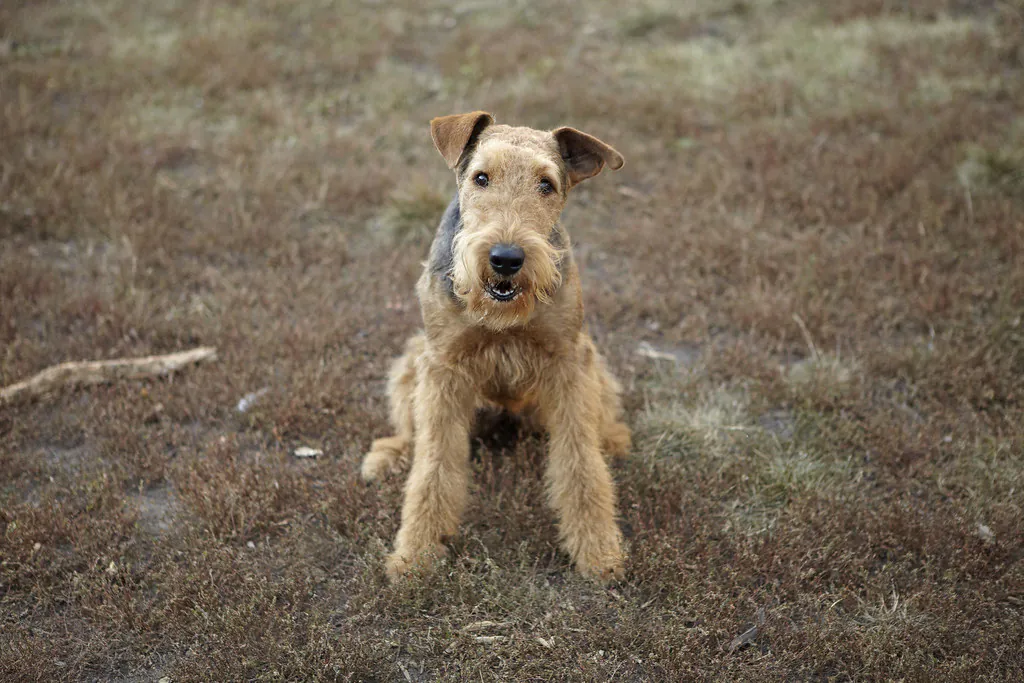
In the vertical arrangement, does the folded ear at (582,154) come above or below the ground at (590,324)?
above

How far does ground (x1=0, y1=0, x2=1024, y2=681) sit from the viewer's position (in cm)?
335

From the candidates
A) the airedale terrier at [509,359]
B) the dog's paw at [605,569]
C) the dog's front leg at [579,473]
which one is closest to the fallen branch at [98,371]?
the airedale terrier at [509,359]

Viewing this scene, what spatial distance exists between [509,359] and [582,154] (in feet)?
3.82

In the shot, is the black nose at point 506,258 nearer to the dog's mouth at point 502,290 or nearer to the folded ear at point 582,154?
the dog's mouth at point 502,290

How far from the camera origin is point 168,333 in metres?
5.42

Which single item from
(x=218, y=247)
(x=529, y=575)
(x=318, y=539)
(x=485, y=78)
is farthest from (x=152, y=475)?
(x=485, y=78)

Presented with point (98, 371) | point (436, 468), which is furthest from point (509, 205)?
point (98, 371)

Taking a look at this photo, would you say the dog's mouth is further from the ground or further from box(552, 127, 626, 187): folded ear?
the ground

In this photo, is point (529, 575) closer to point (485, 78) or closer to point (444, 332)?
point (444, 332)

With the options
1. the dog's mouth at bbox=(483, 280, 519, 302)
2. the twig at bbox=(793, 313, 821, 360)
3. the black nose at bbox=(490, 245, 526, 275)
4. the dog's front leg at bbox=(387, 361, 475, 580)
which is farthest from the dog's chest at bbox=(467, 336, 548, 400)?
the twig at bbox=(793, 313, 821, 360)

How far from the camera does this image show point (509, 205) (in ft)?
10.8

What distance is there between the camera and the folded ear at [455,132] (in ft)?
12.0

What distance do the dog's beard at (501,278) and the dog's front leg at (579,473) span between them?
0.59 metres

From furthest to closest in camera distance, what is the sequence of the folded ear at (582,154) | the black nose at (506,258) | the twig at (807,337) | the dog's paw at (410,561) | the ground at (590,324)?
the twig at (807,337) < the folded ear at (582,154) < the dog's paw at (410,561) < the ground at (590,324) < the black nose at (506,258)
